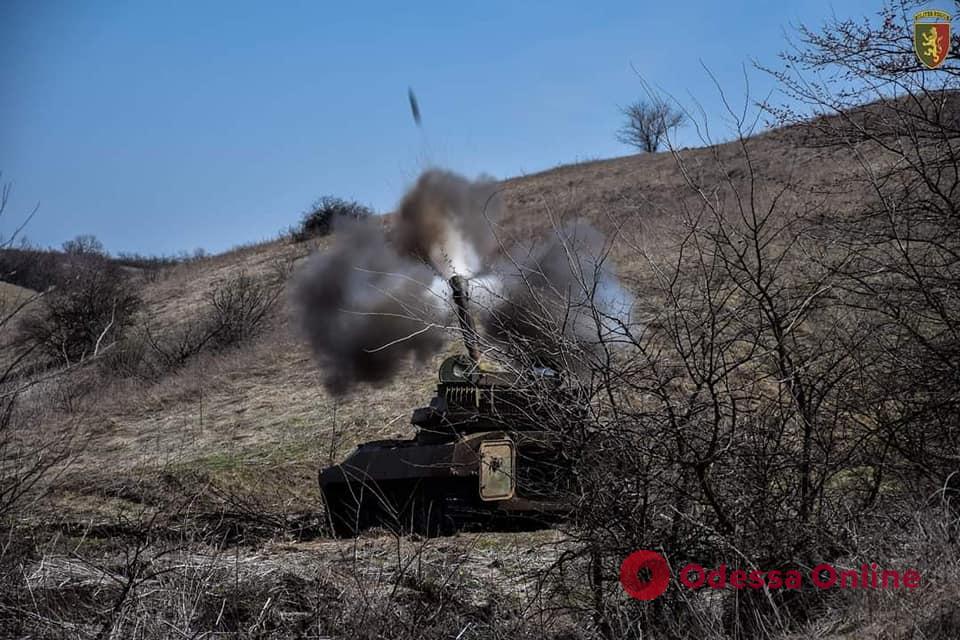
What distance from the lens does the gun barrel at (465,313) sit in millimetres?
7511

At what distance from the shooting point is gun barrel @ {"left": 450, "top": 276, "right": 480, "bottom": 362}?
24.6 ft

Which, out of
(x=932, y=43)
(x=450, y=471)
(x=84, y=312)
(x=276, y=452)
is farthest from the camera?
(x=84, y=312)

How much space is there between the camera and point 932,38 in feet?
25.7

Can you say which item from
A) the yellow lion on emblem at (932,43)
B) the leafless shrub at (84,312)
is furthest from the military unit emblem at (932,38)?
the leafless shrub at (84,312)

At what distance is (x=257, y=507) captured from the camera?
50.9ft

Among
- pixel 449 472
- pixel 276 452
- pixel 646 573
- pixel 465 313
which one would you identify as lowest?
pixel 646 573

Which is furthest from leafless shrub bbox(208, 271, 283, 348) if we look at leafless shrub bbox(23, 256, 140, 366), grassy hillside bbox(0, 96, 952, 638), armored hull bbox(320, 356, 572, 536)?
armored hull bbox(320, 356, 572, 536)

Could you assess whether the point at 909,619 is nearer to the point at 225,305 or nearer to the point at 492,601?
the point at 492,601

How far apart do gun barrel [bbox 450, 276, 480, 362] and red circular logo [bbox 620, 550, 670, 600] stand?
1.69 m

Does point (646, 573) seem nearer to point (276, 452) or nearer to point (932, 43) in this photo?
point (932, 43)

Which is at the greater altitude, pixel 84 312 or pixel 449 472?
pixel 84 312

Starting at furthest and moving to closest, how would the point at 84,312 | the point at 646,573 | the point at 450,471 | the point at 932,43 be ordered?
the point at 84,312 < the point at 450,471 < the point at 932,43 < the point at 646,573

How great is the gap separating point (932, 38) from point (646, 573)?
453cm

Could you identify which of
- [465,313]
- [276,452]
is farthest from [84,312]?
[465,313]
